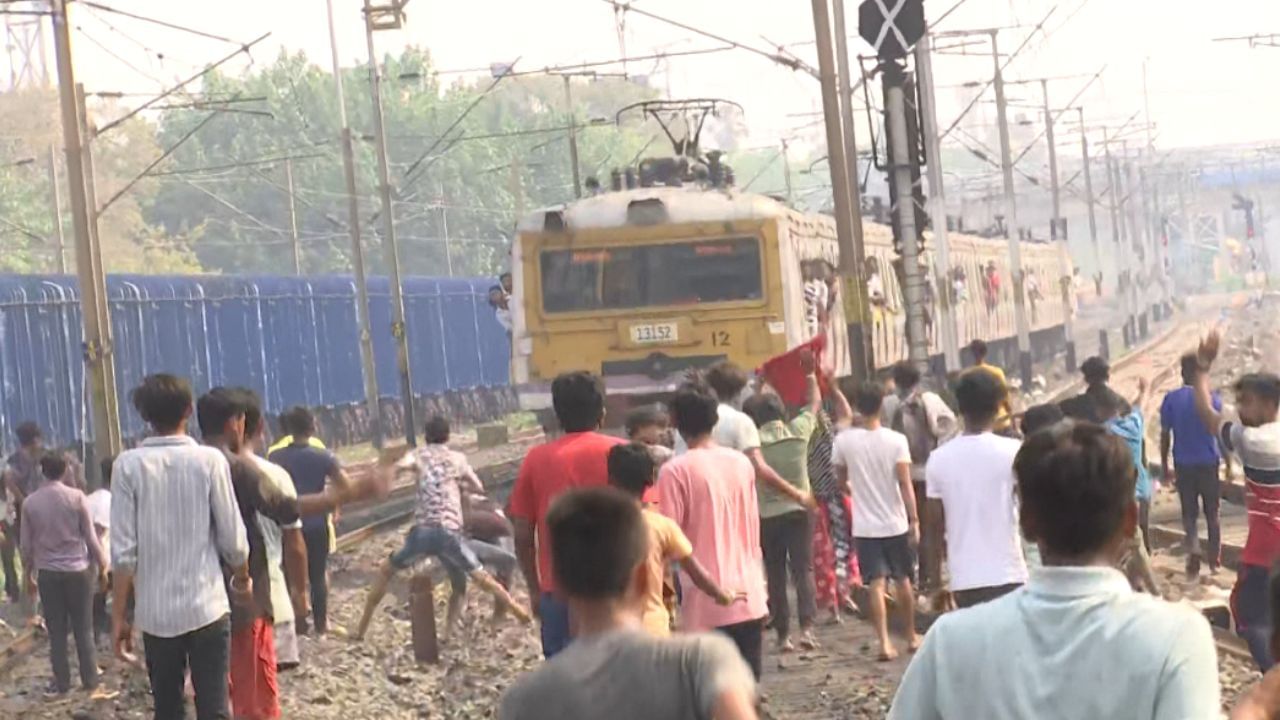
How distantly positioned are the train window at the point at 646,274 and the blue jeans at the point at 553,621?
47.3 feet

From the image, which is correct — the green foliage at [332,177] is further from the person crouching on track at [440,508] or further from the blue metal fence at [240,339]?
the person crouching on track at [440,508]

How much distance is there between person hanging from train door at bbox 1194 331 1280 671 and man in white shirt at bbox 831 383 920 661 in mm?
1976

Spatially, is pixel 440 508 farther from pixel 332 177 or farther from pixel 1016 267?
pixel 332 177

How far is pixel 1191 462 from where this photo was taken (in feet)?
45.9

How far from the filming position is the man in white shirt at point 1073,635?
3.47 m

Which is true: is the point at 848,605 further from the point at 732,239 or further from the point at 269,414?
the point at 269,414

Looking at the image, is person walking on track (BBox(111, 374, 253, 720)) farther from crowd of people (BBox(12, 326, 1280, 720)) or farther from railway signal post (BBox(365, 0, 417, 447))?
railway signal post (BBox(365, 0, 417, 447))

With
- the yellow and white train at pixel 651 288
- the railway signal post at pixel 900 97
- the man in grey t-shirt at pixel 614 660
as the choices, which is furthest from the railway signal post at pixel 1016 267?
the man in grey t-shirt at pixel 614 660

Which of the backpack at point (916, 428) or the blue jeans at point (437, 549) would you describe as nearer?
the blue jeans at point (437, 549)

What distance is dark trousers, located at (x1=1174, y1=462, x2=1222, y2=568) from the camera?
14023 millimetres

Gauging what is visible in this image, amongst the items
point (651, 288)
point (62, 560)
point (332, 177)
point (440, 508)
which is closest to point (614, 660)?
point (440, 508)

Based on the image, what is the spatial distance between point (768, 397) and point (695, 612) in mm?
3807

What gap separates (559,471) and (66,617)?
20.8ft

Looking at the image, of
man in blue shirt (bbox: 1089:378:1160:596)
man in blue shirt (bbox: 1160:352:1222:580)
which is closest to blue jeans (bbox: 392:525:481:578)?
man in blue shirt (bbox: 1089:378:1160:596)
